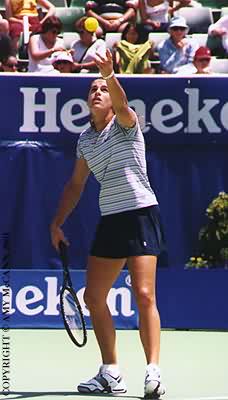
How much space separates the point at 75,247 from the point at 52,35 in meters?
3.26

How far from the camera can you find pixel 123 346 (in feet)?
26.4

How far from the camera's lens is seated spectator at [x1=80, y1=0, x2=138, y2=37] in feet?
42.4

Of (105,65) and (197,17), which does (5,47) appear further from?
(105,65)

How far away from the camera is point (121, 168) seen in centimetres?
584

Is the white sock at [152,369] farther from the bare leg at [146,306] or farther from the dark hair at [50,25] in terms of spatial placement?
the dark hair at [50,25]

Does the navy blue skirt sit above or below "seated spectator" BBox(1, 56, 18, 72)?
below

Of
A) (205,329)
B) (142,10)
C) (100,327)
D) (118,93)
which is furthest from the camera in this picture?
(142,10)

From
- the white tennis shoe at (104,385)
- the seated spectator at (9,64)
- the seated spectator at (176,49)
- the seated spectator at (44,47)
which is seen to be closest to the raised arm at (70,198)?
the white tennis shoe at (104,385)

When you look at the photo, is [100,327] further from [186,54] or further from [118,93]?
[186,54]

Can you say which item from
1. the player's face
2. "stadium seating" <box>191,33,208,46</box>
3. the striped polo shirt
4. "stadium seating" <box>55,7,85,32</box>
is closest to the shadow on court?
the striped polo shirt

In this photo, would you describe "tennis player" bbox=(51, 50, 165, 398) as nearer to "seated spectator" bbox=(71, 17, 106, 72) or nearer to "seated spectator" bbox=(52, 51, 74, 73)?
"seated spectator" bbox=(52, 51, 74, 73)

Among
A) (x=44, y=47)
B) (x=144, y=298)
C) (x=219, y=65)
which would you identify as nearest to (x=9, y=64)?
(x=44, y=47)

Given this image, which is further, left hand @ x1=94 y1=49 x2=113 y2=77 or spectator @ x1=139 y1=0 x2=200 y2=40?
spectator @ x1=139 y1=0 x2=200 y2=40

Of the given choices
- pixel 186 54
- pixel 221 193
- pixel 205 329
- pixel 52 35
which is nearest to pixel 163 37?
pixel 186 54
